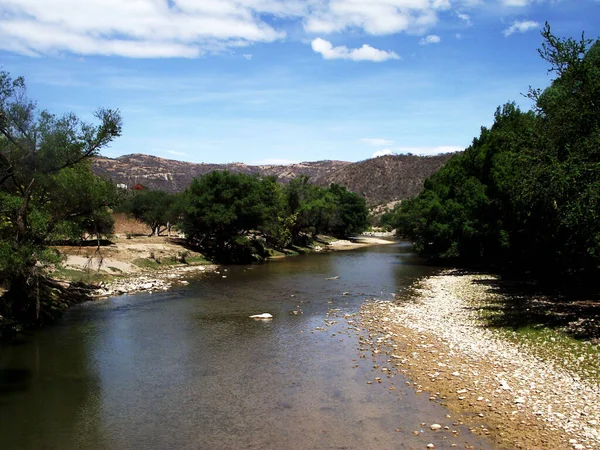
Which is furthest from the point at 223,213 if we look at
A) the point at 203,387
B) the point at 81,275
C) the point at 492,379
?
the point at 492,379

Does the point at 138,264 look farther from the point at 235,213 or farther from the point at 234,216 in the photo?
the point at 235,213

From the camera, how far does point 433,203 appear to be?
54094 millimetres

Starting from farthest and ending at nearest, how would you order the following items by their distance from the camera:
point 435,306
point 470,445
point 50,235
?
point 435,306 < point 50,235 < point 470,445

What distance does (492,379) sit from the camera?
14953 mm

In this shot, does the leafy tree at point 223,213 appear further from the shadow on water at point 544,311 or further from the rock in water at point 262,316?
the shadow on water at point 544,311

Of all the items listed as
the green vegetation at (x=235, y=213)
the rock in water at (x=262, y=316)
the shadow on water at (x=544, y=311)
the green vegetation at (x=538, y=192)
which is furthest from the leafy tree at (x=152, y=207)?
the shadow on water at (x=544, y=311)

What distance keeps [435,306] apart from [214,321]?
13.0 metres

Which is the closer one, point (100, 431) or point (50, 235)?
point (100, 431)

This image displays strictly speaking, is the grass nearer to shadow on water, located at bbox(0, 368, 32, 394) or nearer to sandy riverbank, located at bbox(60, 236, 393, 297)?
sandy riverbank, located at bbox(60, 236, 393, 297)

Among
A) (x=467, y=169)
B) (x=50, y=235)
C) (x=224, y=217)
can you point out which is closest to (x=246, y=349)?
(x=50, y=235)

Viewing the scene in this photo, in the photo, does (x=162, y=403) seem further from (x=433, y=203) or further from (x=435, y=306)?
(x=433, y=203)

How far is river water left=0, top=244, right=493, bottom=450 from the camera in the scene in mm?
12016

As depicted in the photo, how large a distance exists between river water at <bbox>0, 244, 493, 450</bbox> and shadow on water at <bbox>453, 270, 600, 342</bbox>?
776 cm

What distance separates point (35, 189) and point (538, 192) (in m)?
24.9
